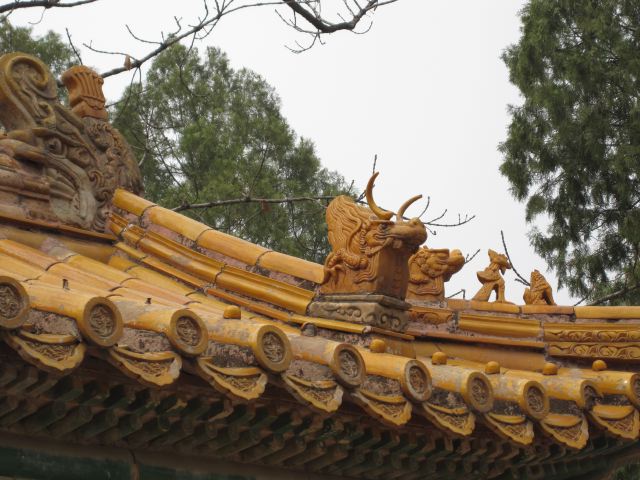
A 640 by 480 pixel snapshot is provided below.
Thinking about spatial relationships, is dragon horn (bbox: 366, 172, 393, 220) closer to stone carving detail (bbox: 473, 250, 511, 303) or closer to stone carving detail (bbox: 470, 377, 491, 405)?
stone carving detail (bbox: 470, 377, 491, 405)

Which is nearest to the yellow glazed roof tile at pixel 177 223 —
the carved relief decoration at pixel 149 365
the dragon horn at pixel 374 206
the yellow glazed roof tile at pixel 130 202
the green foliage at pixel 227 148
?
the yellow glazed roof tile at pixel 130 202

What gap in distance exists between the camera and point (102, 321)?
9.93 ft

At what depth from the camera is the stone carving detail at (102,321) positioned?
3008 millimetres

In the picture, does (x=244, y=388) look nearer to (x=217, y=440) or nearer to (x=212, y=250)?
(x=217, y=440)

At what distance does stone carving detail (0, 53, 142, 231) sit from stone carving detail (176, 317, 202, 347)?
2.03 m

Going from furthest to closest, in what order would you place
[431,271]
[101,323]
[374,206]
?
[431,271] → [374,206] → [101,323]

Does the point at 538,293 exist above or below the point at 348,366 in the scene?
above

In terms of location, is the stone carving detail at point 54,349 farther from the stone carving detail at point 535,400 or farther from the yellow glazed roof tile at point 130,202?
A: the yellow glazed roof tile at point 130,202

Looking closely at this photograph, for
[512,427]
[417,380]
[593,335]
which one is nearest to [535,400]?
[512,427]

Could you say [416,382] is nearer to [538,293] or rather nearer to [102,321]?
[102,321]

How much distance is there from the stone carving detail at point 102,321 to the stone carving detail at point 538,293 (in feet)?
11.6

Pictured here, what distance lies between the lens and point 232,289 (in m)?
5.21

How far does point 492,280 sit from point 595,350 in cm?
96

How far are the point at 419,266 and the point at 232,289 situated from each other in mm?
1242
